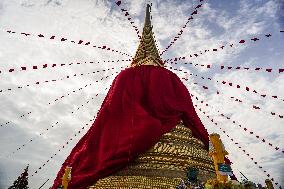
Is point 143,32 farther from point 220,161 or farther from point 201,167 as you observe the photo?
point 220,161

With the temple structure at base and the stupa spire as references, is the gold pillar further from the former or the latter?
the stupa spire

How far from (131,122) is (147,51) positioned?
5.01m

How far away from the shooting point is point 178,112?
1078 cm

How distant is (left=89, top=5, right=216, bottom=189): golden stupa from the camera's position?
895 cm

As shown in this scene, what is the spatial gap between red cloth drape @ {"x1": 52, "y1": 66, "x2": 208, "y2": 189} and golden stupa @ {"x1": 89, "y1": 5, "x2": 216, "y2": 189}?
1.04 feet

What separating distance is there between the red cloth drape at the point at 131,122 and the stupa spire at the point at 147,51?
98 centimetres

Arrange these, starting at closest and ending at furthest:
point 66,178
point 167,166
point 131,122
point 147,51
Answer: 1. point 66,178
2. point 167,166
3. point 131,122
4. point 147,51

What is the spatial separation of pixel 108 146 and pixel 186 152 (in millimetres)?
2796

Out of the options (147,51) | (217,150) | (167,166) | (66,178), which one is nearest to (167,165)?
(167,166)

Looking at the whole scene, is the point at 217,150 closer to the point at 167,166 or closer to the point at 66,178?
the point at 167,166

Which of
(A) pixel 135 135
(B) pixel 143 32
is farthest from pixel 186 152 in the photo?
(B) pixel 143 32

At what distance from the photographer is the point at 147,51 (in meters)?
13.7

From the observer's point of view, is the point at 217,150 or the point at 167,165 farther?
the point at 167,165

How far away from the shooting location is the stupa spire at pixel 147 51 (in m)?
13.2
